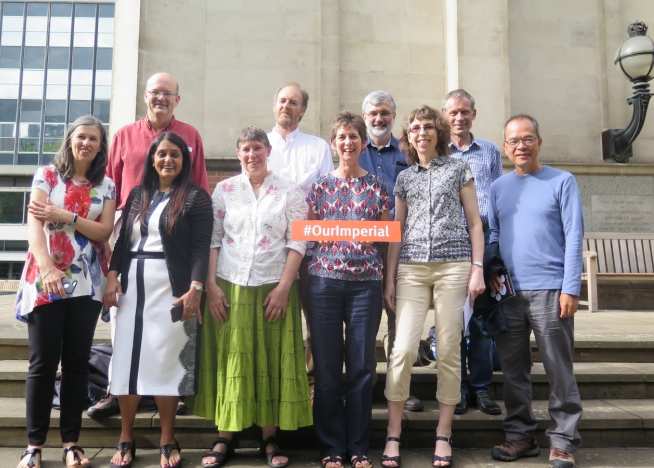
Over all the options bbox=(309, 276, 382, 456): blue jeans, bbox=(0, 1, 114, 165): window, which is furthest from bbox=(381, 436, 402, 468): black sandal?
bbox=(0, 1, 114, 165): window

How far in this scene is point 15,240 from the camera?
26688 mm

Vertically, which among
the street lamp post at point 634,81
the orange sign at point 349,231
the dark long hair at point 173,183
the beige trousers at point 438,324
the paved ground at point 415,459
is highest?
the street lamp post at point 634,81

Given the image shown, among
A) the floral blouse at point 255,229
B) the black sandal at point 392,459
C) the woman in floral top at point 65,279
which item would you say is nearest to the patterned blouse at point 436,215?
the floral blouse at point 255,229

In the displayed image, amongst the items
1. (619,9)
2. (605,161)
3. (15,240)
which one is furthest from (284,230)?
(15,240)

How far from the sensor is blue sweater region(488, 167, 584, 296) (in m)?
2.95

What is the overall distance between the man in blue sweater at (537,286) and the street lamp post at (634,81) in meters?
5.31

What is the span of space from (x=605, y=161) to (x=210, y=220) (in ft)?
24.8

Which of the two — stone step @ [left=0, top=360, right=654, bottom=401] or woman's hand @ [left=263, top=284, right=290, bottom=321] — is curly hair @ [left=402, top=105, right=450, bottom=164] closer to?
woman's hand @ [left=263, top=284, right=290, bottom=321]

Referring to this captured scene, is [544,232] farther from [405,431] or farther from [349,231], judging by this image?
[405,431]

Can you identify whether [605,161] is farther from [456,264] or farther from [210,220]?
[210,220]

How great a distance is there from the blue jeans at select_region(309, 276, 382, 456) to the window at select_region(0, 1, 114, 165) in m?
26.1

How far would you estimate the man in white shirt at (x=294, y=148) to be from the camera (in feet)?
11.3

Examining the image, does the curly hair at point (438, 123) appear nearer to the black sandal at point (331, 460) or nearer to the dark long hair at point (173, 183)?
the dark long hair at point (173, 183)

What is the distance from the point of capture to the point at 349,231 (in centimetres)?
286
